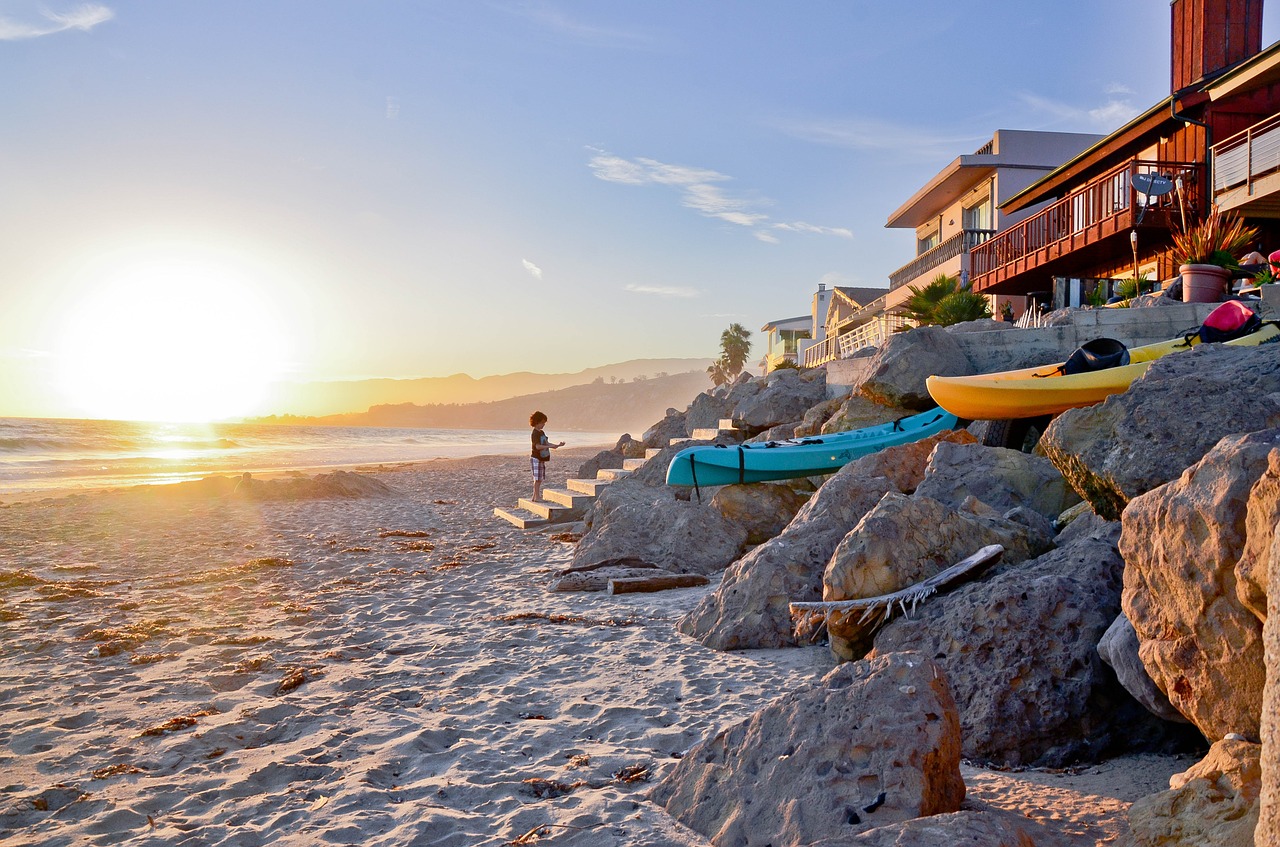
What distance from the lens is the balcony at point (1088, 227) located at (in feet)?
52.6

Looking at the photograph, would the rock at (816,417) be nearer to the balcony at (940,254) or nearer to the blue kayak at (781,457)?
the blue kayak at (781,457)

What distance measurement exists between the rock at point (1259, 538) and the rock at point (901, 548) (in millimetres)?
2103

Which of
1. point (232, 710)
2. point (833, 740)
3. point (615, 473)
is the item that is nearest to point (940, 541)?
point (833, 740)

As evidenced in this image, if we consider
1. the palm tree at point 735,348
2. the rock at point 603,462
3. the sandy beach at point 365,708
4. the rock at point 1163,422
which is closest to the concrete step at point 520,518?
the rock at point 603,462

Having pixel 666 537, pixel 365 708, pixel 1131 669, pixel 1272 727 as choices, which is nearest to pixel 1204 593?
pixel 1131 669

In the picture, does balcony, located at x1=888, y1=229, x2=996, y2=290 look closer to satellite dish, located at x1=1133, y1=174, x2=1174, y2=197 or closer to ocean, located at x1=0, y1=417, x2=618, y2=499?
satellite dish, located at x1=1133, y1=174, x2=1174, y2=197

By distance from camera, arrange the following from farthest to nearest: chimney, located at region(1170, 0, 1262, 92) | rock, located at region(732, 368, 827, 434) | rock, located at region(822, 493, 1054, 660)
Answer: chimney, located at region(1170, 0, 1262, 92)
rock, located at region(732, 368, 827, 434)
rock, located at region(822, 493, 1054, 660)

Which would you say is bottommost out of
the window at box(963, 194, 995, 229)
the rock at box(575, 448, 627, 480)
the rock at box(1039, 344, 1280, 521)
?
the rock at box(575, 448, 627, 480)

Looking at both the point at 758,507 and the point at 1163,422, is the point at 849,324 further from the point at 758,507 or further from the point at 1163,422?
the point at 1163,422

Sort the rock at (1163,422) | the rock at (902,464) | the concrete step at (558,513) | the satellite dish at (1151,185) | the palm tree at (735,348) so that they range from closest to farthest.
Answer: the rock at (1163,422)
the rock at (902,464)
the concrete step at (558,513)
the satellite dish at (1151,185)
the palm tree at (735,348)

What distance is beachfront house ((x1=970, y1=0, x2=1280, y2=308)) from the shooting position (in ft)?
51.0

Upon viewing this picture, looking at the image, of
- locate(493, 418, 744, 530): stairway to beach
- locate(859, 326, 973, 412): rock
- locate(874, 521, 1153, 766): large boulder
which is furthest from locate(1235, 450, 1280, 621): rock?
locate(493, 418, 744, 530): stairway to beach

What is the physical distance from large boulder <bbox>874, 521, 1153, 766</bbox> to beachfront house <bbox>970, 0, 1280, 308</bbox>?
12.6 meters

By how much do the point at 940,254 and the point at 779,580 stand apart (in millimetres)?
24946
